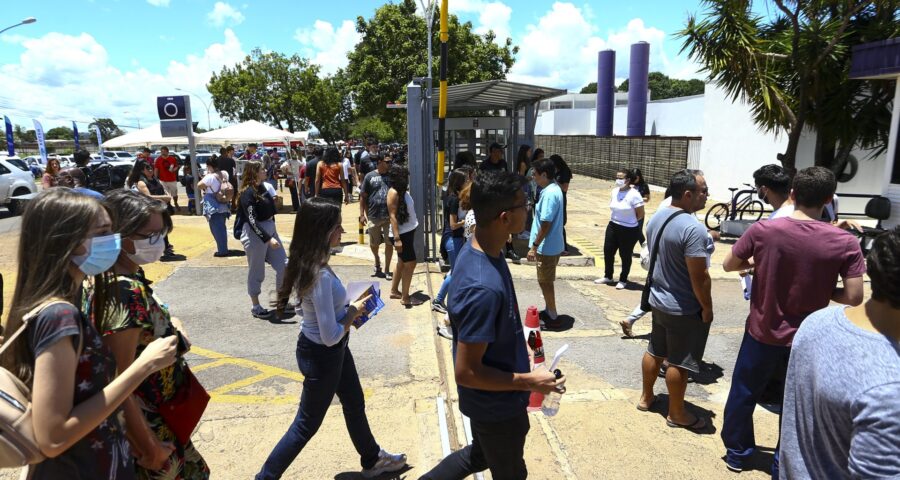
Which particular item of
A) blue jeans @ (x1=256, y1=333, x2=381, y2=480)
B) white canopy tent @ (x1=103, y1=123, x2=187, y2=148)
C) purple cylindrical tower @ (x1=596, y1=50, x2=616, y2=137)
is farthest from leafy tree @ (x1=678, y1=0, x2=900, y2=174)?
purple cylindrical tower @ (x1=596, y1=50, x2=616, y2=137)

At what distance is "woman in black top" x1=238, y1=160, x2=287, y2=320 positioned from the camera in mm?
5635

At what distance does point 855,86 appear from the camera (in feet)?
35.7

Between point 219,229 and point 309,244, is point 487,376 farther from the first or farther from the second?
point 219,229

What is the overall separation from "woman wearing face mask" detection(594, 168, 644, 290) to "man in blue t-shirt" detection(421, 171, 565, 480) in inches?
198

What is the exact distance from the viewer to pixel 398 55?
24.7 metres

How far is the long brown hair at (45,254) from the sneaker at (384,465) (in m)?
1.95

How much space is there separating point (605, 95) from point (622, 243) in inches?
1175

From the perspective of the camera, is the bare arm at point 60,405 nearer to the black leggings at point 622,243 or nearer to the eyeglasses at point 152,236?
the eyeglasses at point 152,236

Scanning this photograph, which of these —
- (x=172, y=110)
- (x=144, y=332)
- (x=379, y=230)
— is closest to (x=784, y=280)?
(x=144, y=332)

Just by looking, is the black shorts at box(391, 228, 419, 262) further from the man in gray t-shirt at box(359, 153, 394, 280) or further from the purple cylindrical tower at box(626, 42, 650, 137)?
the purple cylindrical tower at box(626, 42, 650, 137)

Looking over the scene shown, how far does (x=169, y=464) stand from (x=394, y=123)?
30875 millimetres

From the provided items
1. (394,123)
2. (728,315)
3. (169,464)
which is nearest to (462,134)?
(728,315)

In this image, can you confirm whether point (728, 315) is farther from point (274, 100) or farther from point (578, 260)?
point (274, 100)

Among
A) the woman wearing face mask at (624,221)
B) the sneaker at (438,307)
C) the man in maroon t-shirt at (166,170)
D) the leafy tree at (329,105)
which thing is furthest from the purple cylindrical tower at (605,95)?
the sneaker at (438,307)
